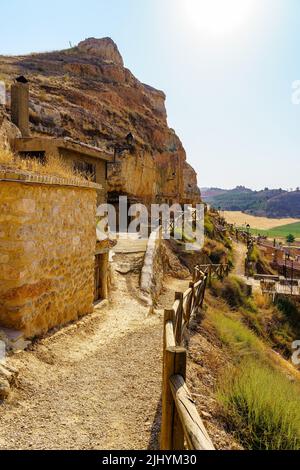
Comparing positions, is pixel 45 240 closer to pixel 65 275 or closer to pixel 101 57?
pixel 65 275

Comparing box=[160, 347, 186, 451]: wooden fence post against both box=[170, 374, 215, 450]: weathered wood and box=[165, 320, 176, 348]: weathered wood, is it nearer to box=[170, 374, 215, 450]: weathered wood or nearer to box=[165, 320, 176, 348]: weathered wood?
box=[170, 374, 215, 450]: weathered wood

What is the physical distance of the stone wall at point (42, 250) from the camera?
586 cm

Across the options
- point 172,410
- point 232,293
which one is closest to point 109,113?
point 232,293

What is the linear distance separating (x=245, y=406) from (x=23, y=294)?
3.89m

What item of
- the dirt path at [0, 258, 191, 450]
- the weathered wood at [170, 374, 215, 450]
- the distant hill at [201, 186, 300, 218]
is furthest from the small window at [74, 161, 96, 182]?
the distant hill at [201, 186, 300, 218]

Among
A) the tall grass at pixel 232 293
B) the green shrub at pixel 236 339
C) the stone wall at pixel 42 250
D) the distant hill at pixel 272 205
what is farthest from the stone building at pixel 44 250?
the distant hill at pixel 272 205

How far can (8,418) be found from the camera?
160 inches

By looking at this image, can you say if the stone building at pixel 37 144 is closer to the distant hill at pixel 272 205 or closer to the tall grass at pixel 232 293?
the tall grass at pixel 232 293

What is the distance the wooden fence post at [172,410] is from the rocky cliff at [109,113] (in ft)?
61.4

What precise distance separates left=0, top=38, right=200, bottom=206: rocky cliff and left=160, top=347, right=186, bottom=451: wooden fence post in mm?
18721

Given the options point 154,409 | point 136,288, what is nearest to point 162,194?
point 136,288

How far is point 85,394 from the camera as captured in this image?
194 inches

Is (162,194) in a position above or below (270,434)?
above

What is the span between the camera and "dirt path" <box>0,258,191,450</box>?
12.7 feet
